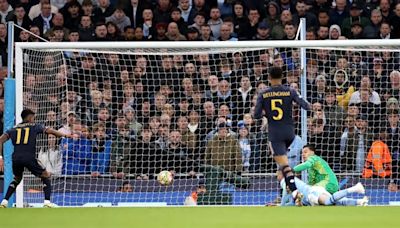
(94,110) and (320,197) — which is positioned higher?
(94,110)

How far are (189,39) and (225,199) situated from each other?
3.61 m

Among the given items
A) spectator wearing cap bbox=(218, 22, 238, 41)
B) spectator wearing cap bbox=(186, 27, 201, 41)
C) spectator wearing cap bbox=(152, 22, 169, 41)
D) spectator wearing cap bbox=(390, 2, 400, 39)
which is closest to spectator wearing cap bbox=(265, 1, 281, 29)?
spectator wearing cap bbox=(218, 22, 238, 41)

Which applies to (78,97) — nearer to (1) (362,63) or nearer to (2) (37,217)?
(1) (362,63)

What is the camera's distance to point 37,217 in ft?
32.0

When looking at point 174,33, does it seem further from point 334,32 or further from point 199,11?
point 334,32

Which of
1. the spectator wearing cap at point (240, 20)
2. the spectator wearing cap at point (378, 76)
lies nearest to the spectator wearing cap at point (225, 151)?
the spectator wearing cap at point (378, 76)

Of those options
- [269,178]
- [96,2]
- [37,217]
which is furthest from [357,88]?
[37,217]

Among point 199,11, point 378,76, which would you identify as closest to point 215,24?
point 199,11

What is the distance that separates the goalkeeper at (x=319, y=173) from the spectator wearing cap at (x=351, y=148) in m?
1.14

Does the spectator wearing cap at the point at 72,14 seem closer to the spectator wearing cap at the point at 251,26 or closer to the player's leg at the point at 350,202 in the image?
the spectator wearing cap at the point at 251,26

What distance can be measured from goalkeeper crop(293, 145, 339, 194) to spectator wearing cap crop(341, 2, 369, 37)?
4.01 metres

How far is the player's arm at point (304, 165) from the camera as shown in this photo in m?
13.3

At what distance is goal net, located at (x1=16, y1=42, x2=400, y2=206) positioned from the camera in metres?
14.6

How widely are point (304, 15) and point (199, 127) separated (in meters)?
3.55
